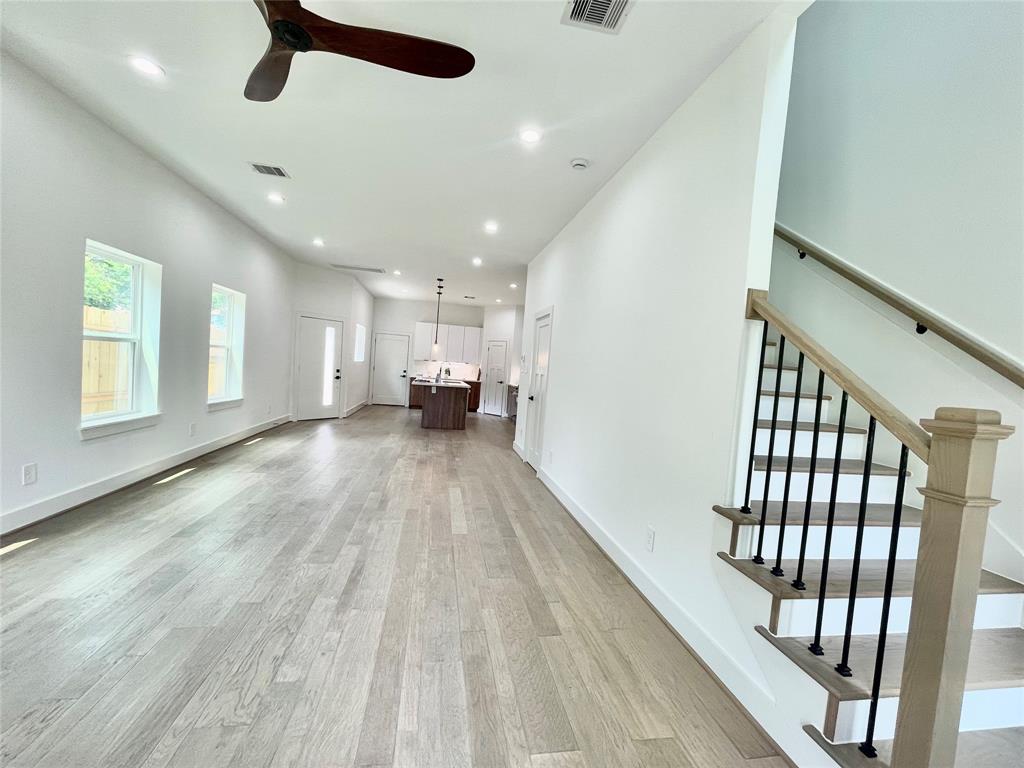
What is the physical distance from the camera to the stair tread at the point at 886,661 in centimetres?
128

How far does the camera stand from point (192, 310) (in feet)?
14.3

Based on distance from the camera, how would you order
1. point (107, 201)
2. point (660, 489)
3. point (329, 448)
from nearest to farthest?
point (660, 489) → point (107, 201) → point (329, 448)

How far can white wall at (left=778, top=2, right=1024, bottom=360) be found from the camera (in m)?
1.82

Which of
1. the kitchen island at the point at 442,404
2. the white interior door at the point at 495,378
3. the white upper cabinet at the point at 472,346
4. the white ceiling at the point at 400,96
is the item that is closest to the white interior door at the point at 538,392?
the white ceiling at the point at 400,96

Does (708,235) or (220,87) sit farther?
(220,87)

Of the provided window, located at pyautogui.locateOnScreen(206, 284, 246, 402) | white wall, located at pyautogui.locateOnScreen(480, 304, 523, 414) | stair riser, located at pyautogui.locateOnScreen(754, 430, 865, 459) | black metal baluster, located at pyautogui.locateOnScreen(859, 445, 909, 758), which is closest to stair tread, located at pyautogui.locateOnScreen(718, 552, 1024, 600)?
black metal baluster, located at pyautogui.locateOnScreen(859, 445, 909, 758)

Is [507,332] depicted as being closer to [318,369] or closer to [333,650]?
[318,369]

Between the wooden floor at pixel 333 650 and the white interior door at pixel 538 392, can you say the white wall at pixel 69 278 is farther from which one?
the white interior door at pixel 538 392

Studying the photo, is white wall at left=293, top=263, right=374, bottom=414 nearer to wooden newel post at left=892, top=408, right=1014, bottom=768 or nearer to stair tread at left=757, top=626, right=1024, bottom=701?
stair tread at left=757, top=626, right=1024, bottom=701

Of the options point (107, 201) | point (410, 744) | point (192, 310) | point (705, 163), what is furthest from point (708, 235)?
point (192, 310)

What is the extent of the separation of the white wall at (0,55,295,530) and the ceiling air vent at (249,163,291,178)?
886 millimetres

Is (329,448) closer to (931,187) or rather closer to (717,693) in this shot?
(717,693)

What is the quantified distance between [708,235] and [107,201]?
4.24 m

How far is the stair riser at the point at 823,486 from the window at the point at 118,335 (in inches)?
177
